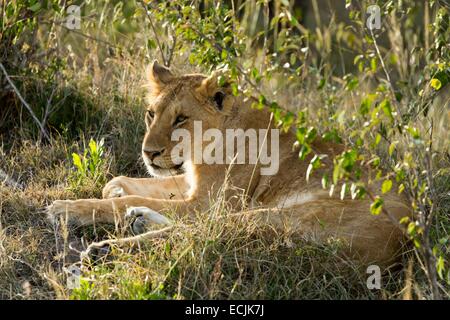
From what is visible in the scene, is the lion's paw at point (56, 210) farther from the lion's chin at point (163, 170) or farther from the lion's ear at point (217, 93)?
the lion's ear at point (217, 93)

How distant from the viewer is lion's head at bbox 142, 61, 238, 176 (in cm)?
445

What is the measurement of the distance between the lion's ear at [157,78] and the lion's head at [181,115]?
152 mm

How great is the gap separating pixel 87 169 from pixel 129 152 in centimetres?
58

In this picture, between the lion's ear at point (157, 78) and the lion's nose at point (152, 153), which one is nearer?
the lion's nose at point (152, 153)

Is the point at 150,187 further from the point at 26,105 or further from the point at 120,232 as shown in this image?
the point at 26,105

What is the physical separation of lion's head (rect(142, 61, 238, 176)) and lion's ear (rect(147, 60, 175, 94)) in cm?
15

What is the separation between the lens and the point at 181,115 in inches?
177

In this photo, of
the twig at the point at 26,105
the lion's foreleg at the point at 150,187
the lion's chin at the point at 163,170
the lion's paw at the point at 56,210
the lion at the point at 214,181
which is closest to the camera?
the lion at the point at 214,181


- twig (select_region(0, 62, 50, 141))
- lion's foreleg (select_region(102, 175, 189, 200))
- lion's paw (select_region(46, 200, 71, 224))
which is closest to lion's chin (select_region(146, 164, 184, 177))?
lion's foreleg (select_region(102, 175, 189, 200))

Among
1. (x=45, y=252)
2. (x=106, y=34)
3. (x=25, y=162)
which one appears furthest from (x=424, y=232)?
(x=106, y=34)

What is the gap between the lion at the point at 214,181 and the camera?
13.1 feet

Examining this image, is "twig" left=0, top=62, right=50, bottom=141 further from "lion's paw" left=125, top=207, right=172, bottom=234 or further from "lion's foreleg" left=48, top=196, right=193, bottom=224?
"lion's paw" left=125, top=207, right=172, bottom=234

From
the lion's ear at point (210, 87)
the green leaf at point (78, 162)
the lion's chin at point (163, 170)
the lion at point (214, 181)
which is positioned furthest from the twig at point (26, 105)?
the lion's ear at point (210, 87)

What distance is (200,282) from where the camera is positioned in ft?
11.6
